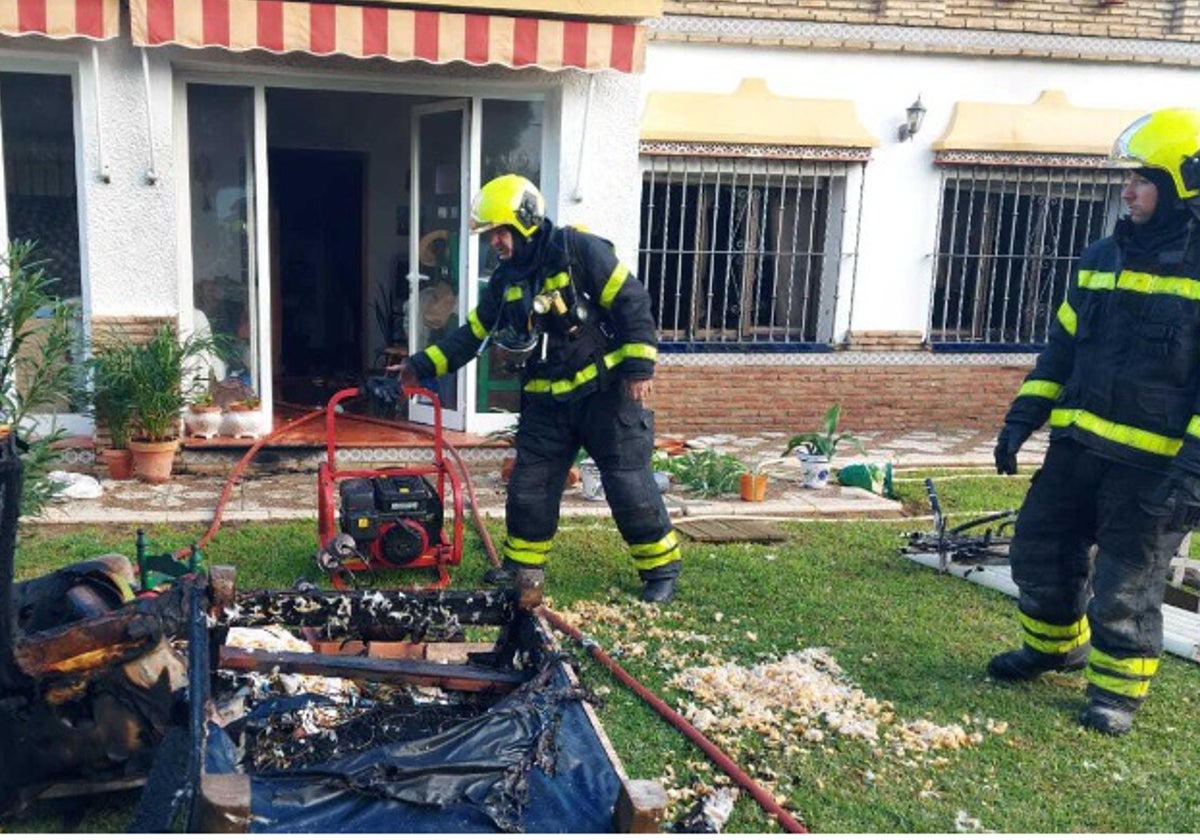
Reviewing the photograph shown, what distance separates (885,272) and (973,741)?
6717mm

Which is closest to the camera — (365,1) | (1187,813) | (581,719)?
(581,719)

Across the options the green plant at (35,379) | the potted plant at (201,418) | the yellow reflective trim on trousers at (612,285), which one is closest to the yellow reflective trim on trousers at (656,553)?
the yellow reflective trim on trousers at (612,285)

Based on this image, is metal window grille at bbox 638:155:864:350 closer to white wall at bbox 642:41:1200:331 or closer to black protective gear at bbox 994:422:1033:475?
white wall at bbox 642:41:1200:331

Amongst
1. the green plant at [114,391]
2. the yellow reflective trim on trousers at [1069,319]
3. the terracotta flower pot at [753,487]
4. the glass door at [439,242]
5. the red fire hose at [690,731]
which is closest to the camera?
the red fire hose at [690,731]

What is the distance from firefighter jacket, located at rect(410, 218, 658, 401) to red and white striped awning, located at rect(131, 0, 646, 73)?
2.67m

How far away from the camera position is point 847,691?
4719 mm

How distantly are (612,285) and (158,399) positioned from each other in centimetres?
363

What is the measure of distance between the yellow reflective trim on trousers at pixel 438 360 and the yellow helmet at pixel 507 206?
2.27 feet

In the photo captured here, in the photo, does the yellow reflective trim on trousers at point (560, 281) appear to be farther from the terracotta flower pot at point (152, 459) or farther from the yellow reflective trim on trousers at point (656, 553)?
the terracotta flower pot at point (152, 459)

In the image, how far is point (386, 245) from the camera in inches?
468

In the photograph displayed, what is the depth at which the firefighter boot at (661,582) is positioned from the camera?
5809 millimetres

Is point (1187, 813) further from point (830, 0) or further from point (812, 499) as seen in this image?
point (830, 0)

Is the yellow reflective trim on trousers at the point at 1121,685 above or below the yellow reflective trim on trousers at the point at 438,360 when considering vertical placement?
below

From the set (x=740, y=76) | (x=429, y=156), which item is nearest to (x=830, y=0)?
(x=740, y=76)
